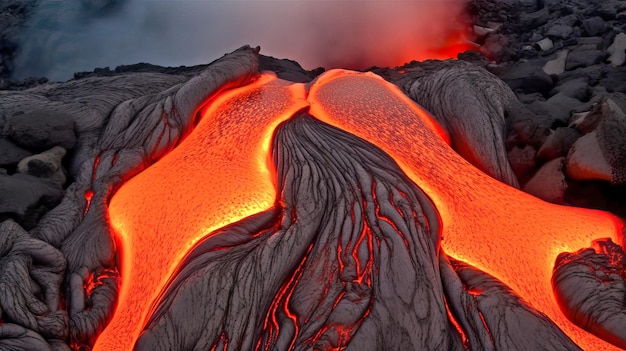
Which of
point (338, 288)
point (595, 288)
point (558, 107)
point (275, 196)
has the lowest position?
point (595, 288)

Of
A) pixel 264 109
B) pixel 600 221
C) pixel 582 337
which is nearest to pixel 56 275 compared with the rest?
pixel 264 109

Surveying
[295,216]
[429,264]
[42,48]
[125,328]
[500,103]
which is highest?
[42,48]

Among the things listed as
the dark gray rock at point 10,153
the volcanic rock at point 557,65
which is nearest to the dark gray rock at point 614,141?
the volcanic rock at point 557,65

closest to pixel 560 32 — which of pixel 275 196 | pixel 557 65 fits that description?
pixel 557 65

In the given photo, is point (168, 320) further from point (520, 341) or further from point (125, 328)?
point (520, 341)

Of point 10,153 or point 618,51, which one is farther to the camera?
point 618,51

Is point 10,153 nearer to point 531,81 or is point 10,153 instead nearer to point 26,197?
point 26,197

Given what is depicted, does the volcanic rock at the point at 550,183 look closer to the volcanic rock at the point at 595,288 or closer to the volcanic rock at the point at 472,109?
the volcanic rock at the point at 472,109
